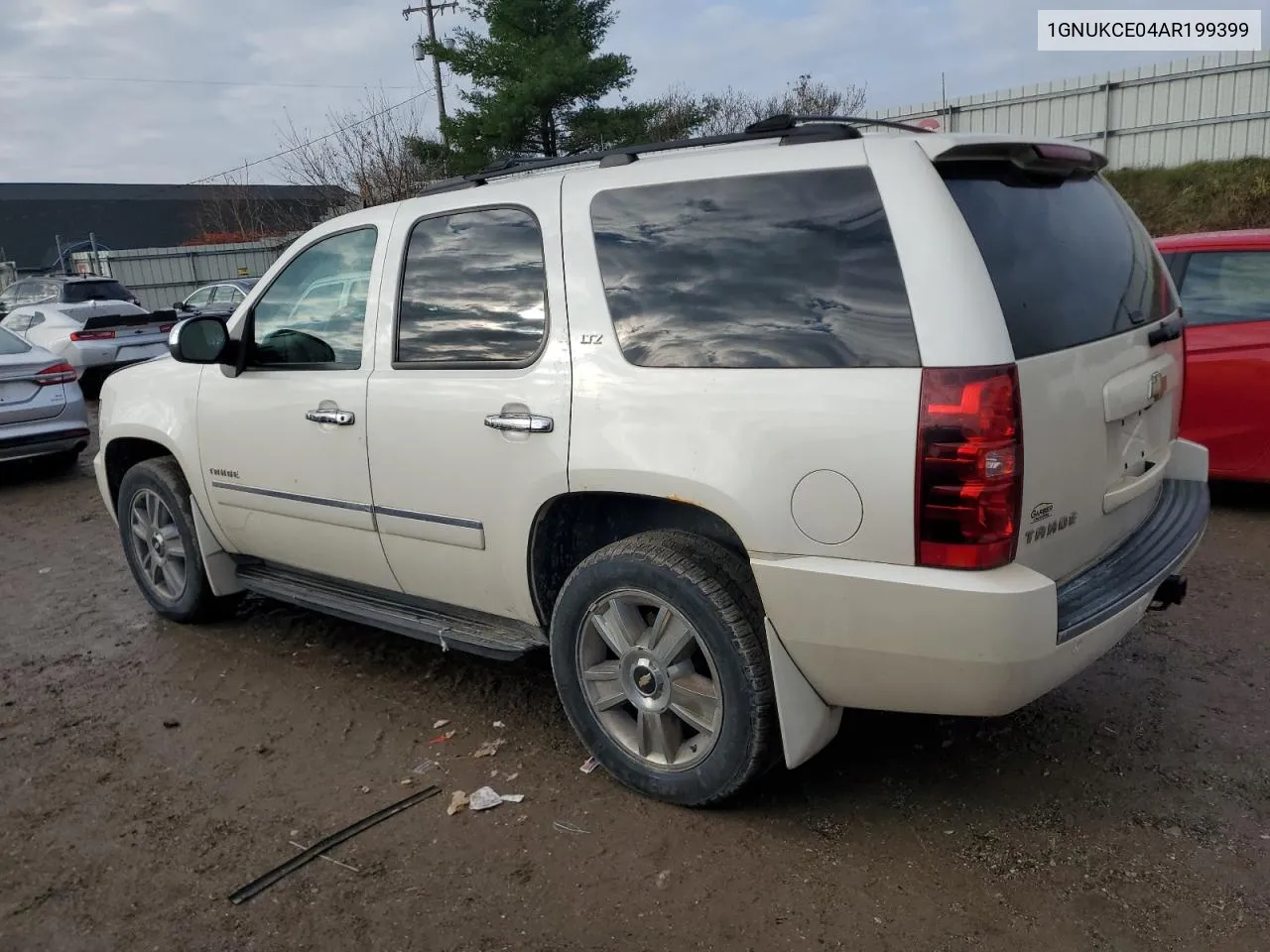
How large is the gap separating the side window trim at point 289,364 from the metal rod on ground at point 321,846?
5.24 ft

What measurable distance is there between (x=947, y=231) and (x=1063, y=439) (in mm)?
639

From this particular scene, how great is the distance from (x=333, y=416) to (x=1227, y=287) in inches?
201

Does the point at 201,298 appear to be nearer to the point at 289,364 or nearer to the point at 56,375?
the point at 56,375

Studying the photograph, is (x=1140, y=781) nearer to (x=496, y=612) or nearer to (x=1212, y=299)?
(x=496, y=612)

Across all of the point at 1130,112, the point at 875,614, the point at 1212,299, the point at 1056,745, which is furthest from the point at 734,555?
the point at 1130,112

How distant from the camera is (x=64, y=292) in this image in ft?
59.8

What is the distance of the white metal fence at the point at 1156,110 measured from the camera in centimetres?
1538

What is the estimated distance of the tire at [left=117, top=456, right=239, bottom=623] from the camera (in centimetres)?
494

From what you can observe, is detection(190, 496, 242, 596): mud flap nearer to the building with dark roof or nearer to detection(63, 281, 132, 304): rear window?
detection(63, 281, 132, 304): rear window

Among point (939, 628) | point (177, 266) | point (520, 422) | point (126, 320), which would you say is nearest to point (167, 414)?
point (520, 422)

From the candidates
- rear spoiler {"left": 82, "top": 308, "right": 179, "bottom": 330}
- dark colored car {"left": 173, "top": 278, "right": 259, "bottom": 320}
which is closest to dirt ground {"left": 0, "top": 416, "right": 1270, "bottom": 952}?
rear spoiler {"left": 82, "top": 308, "right": 179, "bottom": 330}

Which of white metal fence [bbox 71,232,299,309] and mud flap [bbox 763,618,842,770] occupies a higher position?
white metal fence [bbox 71,232,299,309]

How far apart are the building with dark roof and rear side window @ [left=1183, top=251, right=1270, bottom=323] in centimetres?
3253

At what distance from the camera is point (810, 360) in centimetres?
279
